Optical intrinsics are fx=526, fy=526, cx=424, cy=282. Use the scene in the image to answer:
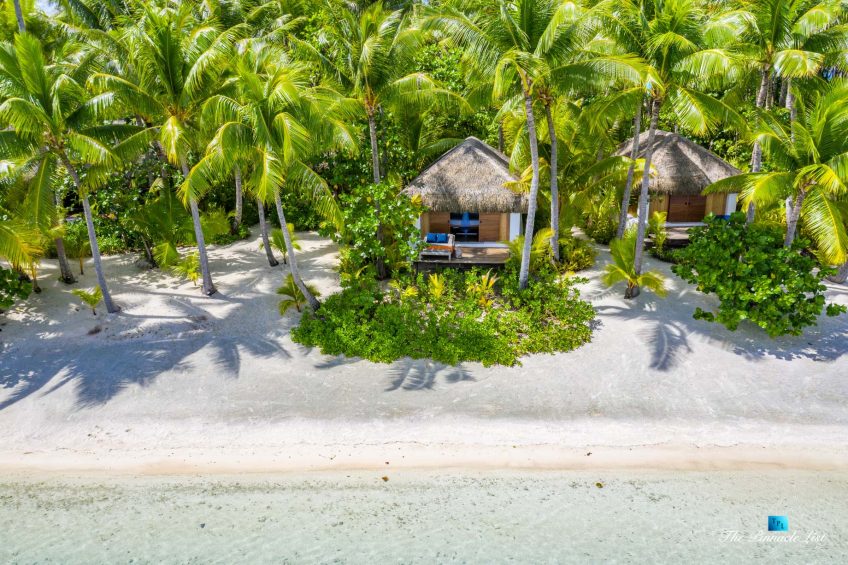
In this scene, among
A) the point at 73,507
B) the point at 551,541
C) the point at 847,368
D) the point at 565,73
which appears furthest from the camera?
the point at 565,73

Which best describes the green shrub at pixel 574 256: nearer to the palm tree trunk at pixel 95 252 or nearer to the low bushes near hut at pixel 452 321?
the low bushes near hut at pixel 452 321

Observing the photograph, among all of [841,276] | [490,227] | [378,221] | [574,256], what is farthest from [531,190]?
[841,276]

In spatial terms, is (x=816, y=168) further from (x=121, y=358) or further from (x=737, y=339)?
(x=121, y=358)

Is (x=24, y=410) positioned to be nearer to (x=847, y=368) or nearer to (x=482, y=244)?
(x=482, y=244)

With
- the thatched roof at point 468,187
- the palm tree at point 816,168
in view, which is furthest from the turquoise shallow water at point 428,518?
the thatched roof at point 468,187

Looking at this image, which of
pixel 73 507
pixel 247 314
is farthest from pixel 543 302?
pixel 73 507

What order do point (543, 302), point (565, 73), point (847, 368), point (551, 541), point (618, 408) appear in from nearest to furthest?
point (551, 541) → point (618, 408) → point (847, 368) → point (565, 73) → point (543, 302)
